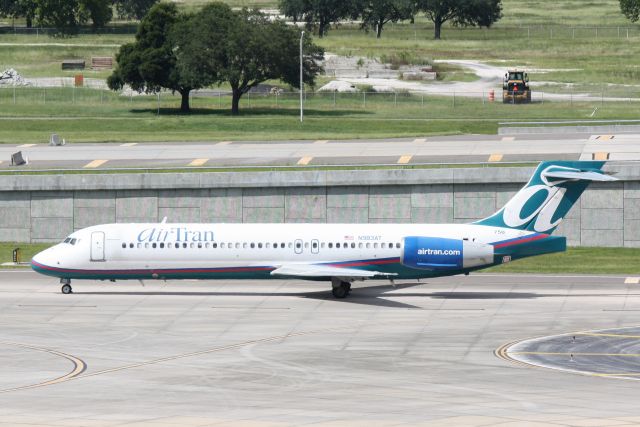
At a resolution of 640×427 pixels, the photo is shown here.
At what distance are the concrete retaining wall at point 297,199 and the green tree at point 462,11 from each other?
95256 millimetres

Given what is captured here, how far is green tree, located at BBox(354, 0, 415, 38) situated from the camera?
165375 millimetres

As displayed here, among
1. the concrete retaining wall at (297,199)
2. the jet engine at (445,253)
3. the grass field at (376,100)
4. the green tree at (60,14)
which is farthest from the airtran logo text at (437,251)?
the green tree at (60,14)

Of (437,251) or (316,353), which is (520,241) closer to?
(437,251)

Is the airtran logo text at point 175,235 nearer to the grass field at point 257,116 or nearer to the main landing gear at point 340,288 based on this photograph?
the main landing gear at point 340,288

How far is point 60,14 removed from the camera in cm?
16138

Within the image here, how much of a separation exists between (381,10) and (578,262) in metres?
106

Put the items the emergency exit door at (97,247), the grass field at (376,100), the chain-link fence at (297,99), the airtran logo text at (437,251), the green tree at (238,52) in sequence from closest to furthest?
the airtran logo text at (437,251) → the emergency exit door at (97,247) → the grass field at (376,100) → the green tree at (238,52) → the chain-link fence at (297,99)

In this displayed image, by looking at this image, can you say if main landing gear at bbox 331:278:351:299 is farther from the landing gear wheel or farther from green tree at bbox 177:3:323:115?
green tree at bbox 177:3:323:115

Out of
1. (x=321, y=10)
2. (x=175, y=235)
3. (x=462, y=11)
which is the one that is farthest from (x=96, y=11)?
(x=175, y=235)

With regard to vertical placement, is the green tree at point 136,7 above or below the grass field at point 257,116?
above

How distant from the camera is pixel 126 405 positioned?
35.4 m

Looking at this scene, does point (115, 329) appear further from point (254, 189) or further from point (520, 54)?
point (520, 54)

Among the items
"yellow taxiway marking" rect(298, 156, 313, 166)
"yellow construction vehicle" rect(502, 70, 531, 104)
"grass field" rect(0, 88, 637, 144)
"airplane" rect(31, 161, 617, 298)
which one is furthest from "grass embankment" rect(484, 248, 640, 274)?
"yellow construction vehicle" rect(502, 70, 531, 104)

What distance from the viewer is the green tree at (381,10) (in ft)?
543
